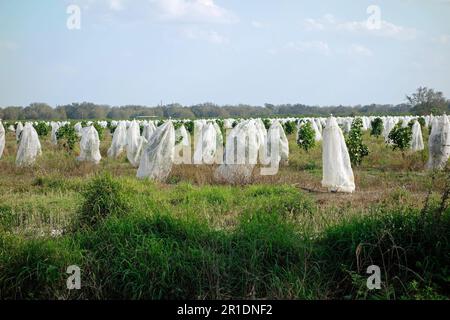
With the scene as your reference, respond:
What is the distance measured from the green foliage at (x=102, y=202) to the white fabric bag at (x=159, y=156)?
4611 millimetres

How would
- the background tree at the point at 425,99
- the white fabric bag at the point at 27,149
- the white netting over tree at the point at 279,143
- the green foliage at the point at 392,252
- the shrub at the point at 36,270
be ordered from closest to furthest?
1. the green foliage at the point at 392,252
2. the shrub at the point at 36,270
3. the white fabric bag at the point at 27,149
4. the white netting over tree at the point at 279,143
5. the background tree at the point at 425,99

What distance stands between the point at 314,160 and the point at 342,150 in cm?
525

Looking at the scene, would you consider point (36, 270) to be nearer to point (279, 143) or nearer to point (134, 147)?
point (134, 147)

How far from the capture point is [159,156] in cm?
1145

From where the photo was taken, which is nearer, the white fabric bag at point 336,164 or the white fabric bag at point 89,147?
the white fabric bag at point 336,164

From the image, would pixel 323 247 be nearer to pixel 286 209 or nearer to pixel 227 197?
pixel 286 209

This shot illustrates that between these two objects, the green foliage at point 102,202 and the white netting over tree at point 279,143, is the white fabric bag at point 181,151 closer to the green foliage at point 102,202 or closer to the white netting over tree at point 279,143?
the white netting over tree at point 279,143

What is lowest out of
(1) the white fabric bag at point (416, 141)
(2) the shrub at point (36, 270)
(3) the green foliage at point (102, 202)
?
(2) the shrub at point (36, 270)

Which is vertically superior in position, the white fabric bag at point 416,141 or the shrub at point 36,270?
the white fabric bag at point 416,141

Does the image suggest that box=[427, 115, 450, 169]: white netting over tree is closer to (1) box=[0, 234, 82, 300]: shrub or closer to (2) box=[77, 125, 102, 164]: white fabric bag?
(1) box=[0, 234, 82, 300]: shrub

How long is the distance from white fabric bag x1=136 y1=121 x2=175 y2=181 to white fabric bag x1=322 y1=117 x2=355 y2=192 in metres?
3.75

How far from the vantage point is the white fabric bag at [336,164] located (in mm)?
9844

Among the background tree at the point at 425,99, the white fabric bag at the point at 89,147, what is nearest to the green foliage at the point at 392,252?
the white fabric bag at the point at 89,147
